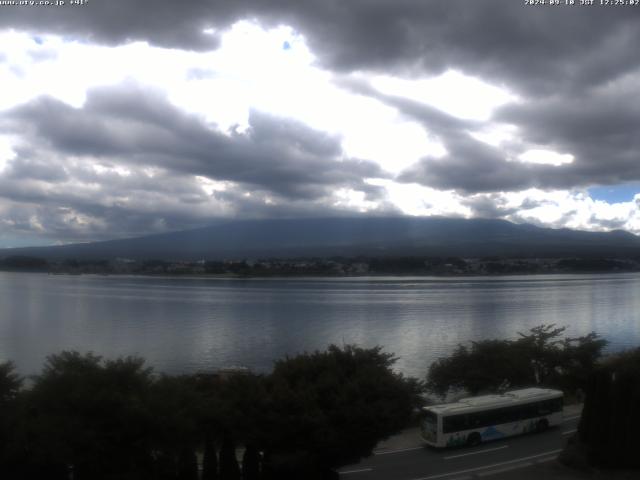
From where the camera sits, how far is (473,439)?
39.0ft

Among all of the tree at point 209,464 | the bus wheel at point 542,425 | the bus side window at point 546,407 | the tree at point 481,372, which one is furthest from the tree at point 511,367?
the tree at point 209,464

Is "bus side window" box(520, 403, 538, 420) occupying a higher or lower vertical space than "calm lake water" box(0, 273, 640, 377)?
higher

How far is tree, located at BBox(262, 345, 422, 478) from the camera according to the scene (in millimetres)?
8594

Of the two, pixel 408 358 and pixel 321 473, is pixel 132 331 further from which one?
pixel 321 473

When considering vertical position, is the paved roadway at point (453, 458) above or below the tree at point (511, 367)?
below

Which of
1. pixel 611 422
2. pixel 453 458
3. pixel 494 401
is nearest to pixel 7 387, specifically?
pixel 453 458

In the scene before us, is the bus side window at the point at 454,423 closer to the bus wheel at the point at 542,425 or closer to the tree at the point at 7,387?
the bus wheel at the point at 542,425

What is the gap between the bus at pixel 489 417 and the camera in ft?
37.9

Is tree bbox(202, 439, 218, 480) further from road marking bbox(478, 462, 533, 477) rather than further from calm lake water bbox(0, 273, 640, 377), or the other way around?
calm lake water bbox(0, 273, 640, 377)

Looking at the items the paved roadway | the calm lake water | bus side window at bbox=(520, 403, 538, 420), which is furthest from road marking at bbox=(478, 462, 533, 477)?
the calm lake water

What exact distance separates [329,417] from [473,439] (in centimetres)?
444

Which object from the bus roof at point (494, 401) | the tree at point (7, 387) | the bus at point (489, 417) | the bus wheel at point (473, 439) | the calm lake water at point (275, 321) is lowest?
the calm lake water at point (275, 321)

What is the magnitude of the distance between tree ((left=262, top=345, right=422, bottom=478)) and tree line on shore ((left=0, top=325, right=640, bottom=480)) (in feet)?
0.05

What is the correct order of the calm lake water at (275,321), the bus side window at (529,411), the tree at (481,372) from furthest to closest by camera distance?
the calm lake water at (275,321), the tree at (481,372), the bus side window at (529,411)
